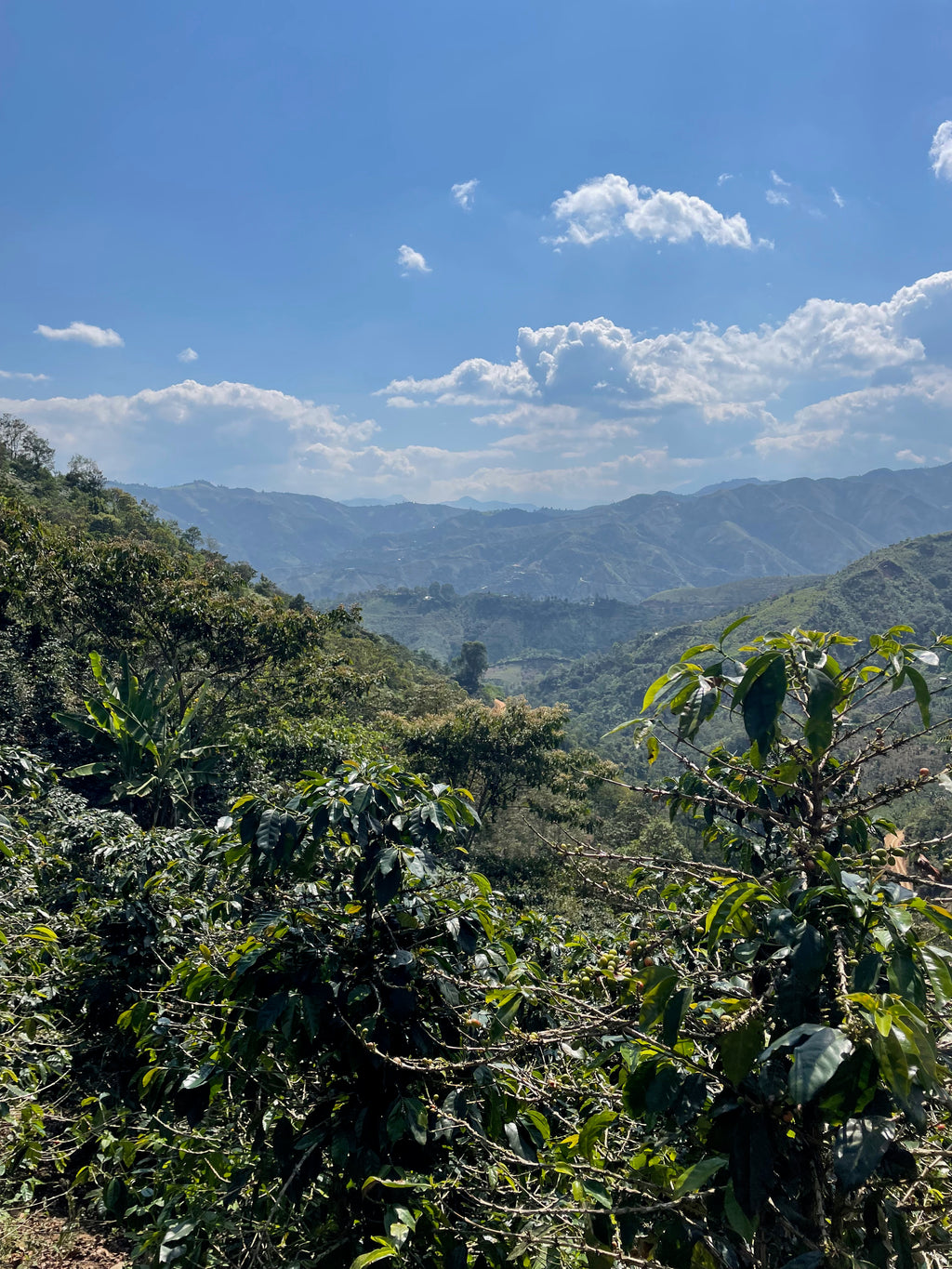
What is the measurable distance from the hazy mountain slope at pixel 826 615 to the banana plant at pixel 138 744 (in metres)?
85.6

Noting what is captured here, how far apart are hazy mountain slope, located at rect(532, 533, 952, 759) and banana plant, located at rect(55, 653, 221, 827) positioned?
281 feet

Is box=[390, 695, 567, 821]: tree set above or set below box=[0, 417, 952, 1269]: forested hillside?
below

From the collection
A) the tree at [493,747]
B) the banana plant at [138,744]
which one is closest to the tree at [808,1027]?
the banana plant at [138,744]

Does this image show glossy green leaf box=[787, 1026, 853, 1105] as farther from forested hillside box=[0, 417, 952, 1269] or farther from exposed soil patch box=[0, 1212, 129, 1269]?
exposed soil patch box=[0, 1212, 129, 1269]

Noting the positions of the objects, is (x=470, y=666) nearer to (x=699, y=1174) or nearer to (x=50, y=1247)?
(x=50, y=1247)

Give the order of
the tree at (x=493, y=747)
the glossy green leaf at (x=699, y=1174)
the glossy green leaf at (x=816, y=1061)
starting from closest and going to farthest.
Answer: the glossy green leaf at (x=816, y=1061)
the glossy green leaf at (x=699, y=1174)
the tree at (x=493, y=747)

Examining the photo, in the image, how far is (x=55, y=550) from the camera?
50.9ft

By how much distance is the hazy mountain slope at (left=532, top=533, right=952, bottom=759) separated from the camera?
4284 inches

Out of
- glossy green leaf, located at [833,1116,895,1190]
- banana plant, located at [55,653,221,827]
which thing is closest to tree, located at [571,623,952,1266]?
glossy green leaf, located at [833,1116,895,1190]

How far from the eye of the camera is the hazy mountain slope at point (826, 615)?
108812mm

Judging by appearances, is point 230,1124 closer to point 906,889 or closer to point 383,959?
point 383,959

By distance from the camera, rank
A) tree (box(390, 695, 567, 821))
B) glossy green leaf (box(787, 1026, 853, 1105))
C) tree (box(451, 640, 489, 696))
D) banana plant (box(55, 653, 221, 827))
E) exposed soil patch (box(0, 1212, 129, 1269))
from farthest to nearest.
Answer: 1. tree (box(451, 640, 489, 696))
2. tree (box(390, 695, 567, 821))
3. banana plant (box(55, 653, 221, 827))
4. exposed soil patch (box(0, 1212, 129, 1269))
5. glossy green leaf (box(787, 1026, 853, 1105))

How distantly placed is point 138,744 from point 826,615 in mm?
116312

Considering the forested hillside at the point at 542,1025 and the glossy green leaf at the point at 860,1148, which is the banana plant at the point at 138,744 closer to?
the forested hillside at the point at 542,1025
